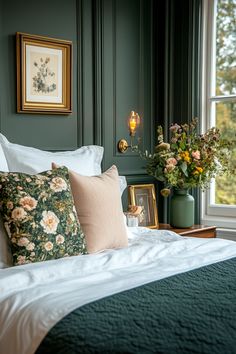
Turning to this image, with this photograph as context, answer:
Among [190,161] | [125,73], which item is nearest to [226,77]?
Result: [125,73]

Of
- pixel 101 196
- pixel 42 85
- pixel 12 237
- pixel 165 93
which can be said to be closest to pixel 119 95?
pixel 165 93

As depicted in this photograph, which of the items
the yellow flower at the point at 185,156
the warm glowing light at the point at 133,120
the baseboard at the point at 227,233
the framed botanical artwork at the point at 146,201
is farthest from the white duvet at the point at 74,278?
the warm glowing light at the point at 133,120

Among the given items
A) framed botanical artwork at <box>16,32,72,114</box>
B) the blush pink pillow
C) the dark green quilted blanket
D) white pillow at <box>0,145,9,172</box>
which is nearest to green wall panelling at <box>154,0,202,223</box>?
framed botanical artwork at <box>16,32,72,114</box>

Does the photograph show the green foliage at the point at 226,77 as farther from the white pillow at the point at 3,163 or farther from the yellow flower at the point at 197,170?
the white pillow at the point at 3,163

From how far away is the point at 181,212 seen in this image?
12.5 feet

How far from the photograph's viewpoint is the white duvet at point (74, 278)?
5.56ft

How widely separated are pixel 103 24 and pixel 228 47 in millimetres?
985

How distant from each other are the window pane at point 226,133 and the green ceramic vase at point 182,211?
0.48 metres

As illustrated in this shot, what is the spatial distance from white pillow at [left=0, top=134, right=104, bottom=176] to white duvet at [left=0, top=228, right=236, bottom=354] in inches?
22.8

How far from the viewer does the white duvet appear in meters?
1.69

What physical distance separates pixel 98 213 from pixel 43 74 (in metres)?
1.27

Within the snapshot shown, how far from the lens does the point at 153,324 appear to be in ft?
5.16

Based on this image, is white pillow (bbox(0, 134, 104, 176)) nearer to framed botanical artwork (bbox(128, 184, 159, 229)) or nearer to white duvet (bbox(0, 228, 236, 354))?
white duvet (bbox(0, 228, 236, 354))

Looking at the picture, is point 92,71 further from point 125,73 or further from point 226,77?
point 226,77
